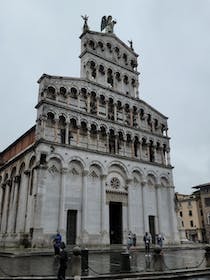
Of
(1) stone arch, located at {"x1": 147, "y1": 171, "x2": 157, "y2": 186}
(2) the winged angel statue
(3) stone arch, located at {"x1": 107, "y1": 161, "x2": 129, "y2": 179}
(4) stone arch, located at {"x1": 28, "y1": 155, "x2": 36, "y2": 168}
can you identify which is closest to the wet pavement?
(4) stone arch, located at {"x1": 28, "y1": 155, "x2": 36, "y2": 168}

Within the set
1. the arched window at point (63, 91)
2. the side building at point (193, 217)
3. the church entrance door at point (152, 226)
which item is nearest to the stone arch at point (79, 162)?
the arched window at point (63, 91)

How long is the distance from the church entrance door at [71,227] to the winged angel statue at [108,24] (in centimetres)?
2530

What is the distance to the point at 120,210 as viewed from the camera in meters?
29.6

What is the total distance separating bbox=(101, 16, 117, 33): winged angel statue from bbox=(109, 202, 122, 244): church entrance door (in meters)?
23.6

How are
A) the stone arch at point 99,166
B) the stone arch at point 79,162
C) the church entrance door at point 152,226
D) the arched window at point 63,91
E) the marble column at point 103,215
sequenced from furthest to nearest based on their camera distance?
the church entrance door at point 152,226
the arched window at point 63,91
the stone arch at point 99,166
the stone arch at point 79,162
the marble column at point 103,215

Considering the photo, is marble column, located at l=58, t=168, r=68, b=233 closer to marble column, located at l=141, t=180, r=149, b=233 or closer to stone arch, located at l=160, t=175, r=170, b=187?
marble column, located at l=141, t=180, r=149, b=233

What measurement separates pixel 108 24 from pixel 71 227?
2768cm

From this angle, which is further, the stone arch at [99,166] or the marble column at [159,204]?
the marble column at [159,204]

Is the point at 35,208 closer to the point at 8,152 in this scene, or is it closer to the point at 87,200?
the point at 87,200

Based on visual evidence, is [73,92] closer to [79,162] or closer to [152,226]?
[79,162]

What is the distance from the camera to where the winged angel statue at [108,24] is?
37.6 m

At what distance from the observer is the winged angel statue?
3758cm

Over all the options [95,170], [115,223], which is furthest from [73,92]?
[115,223]

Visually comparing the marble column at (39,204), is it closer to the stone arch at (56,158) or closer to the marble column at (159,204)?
the stone arch at (56,158)
